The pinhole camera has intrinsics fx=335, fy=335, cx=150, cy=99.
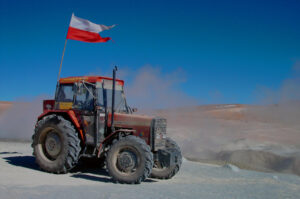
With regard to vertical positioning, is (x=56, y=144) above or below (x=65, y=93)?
below

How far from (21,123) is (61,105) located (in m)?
19.9

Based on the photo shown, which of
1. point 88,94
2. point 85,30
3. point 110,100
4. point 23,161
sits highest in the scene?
point 85,30

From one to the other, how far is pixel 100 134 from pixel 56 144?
1384mm

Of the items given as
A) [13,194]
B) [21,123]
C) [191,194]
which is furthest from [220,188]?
[21,123]

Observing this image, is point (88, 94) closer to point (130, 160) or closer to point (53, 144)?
point (53, 144)

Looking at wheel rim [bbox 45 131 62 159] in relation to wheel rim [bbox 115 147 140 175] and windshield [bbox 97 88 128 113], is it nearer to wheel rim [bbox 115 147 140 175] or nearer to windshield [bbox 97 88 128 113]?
windshield [bbox 97 88 128 113]

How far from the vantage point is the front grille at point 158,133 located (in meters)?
9.05

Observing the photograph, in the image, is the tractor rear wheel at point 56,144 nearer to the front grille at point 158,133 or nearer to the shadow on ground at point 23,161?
the shadow on ground at point 23,161

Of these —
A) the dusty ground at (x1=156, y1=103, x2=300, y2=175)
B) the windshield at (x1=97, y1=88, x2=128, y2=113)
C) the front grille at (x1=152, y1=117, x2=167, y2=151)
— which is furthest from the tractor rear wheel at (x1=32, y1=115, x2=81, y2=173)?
the dusty ground at (x1=156, y1=103, x2=300, y2=175)

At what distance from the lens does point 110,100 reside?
9781mm

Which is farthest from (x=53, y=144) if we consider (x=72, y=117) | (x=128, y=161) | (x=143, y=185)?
(x=143, y=185)

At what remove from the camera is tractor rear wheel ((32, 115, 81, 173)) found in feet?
30.3

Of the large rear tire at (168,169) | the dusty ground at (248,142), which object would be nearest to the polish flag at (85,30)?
the large rear tire at (168,169)

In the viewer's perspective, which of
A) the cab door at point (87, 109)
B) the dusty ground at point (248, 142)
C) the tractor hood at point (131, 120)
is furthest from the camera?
the dusty ground at point (248, 142)
